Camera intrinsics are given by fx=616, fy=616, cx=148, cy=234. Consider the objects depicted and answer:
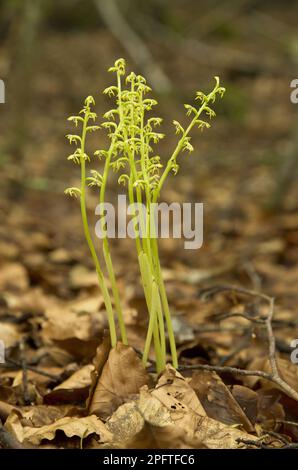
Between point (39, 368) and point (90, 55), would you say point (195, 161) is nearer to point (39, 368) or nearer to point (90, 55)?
point (90, 55)

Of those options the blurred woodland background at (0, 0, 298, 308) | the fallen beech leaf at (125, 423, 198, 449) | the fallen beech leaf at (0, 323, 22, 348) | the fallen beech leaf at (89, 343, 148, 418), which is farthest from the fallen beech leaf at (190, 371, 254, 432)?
the blurred woodland background at (0, 0, 298, 308)

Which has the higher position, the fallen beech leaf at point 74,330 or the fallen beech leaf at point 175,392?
the fallen beech leaf at point 74,330

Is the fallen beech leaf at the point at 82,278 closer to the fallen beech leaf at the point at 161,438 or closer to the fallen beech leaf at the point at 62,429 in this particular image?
the fallen beech leaf at the point at 62,429

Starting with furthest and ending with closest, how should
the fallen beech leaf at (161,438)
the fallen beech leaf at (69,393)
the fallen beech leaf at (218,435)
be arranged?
the fallen beech leaf at (69,393)
the fallen beech leaf at (218,435)
the fallen beech leaf at (161,438)

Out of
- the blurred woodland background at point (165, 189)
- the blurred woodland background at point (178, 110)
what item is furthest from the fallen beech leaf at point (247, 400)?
the blurred woodland background at point (178, 110)

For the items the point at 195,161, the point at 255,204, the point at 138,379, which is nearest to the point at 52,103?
the point at 195,161

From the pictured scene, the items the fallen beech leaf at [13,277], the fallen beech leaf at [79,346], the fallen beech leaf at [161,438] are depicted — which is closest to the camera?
the fallen beech leaf at [161,438]

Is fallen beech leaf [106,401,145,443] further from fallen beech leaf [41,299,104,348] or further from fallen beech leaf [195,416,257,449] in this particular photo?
fallen beech leaf [41,299,104,348]
